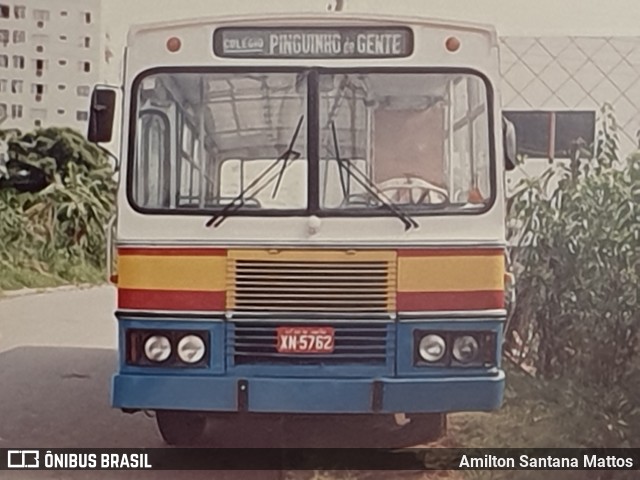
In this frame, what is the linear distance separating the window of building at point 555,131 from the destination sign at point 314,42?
1.13 ft

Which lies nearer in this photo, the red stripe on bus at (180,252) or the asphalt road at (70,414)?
the red stripe on bus at (180,252)

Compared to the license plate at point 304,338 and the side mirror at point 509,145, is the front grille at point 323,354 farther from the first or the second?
the side mirror at point 509,145

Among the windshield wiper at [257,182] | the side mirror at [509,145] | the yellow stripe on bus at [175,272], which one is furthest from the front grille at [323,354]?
the side mirror at [509,145]

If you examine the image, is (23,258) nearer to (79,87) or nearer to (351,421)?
(79,87)

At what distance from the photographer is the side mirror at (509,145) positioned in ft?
6.31

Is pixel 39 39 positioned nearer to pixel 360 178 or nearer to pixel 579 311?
pixel 360 178

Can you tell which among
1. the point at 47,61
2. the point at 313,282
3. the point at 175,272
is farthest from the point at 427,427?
the point at 47,61

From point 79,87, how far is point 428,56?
77cm

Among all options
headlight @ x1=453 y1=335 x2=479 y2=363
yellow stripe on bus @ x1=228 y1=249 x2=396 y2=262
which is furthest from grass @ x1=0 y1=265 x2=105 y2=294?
headlight @ x1=453 y1=335 x2=479 y2=363

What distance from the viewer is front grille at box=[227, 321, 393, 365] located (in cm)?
188

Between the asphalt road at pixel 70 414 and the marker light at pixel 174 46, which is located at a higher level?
the marker light at pixel 174 46

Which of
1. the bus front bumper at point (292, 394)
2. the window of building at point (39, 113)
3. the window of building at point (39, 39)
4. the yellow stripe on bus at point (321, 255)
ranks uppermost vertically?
the window of building at point (39, 39)

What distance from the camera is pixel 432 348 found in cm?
191

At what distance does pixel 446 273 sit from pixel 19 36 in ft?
3.56
